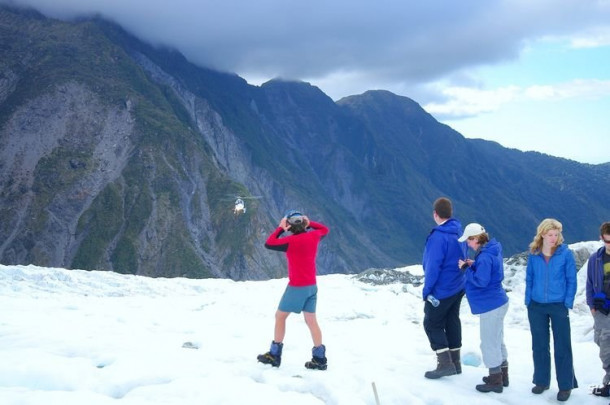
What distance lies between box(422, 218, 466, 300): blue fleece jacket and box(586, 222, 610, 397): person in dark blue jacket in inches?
66.3

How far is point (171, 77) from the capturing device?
19038 centimetres

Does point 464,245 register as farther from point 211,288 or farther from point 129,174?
point 129,174

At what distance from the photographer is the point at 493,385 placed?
727 cm

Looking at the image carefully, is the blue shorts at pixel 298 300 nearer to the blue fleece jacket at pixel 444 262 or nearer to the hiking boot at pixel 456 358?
the blue fleece jacket at pixel 444 262

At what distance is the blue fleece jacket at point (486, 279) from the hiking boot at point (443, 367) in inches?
31.2

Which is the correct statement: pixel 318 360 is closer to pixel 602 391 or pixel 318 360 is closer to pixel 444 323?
pixel 444 323

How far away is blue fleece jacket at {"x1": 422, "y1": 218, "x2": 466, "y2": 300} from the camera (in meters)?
7.59

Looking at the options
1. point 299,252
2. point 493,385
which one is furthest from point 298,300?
point 493,385

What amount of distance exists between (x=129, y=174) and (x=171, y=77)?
223 ft

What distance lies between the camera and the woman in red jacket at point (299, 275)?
7.71 m

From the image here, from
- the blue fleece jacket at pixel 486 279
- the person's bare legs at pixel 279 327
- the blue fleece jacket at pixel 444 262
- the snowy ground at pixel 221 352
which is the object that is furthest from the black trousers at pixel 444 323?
the person's bare legs at pixel 279 327

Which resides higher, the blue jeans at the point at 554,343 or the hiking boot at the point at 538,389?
the blue jeans at the point at 554,343

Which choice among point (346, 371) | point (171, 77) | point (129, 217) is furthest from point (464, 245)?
point (171, 77)

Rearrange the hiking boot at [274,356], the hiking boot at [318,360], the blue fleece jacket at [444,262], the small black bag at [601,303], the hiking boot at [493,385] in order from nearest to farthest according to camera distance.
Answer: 1. the small black bag at [601,303]
2. the hiking boot at [493,385]
3. the blue fleece jacket at [444,262]
4. the hiking boot at [318,360]
5. the hiking boot at [274,356]
